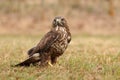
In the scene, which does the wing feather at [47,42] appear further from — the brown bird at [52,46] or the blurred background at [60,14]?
the blurred background at [60,14]

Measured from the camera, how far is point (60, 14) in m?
37.0

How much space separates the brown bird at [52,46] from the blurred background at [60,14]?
22.3 m

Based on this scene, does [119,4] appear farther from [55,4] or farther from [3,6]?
[3,6]

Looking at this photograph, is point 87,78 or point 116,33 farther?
point 116,33

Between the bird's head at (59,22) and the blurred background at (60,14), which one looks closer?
the bird's head at (59,22)

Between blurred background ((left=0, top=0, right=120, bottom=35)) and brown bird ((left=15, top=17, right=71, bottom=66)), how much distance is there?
2233 centimetres

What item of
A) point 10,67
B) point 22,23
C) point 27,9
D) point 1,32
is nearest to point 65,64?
point 10,67

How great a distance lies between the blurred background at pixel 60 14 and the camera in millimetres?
33719

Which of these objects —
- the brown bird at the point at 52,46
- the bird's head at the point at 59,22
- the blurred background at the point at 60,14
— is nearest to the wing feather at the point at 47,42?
the brown bird at the point at 52,46

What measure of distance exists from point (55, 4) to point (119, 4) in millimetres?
5716

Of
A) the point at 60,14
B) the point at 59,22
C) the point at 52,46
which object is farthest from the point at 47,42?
the point at 60,14

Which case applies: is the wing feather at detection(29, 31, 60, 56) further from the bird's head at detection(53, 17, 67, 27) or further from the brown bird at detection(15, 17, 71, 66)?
the bird's head at detection(53, 17, 67, 27)

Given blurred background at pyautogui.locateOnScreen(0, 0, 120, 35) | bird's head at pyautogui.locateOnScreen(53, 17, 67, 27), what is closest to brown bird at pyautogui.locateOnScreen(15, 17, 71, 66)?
bird's head at pyautogui.locateOnScreen(53, 17, 67, 27)

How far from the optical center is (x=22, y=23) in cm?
3441
